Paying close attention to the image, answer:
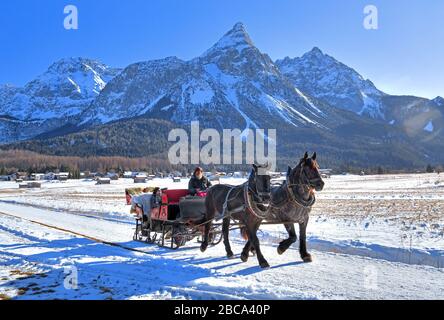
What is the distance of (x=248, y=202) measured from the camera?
10938 mm

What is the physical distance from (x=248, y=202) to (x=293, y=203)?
1.09 m

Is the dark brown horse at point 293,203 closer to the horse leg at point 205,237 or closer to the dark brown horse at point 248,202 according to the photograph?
the dark brown horse at point 248,202

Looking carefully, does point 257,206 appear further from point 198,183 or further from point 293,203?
point 198,183

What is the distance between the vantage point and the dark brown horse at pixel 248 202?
1079 centimetres

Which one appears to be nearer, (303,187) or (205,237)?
(303,187)

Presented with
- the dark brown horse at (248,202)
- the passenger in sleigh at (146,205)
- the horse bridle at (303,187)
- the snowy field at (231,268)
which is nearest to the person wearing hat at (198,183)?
the passenger in sleigh at (146,205)

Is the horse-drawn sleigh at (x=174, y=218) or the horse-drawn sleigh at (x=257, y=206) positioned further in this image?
the horse-drawn sleigh at (x=174, y=218)

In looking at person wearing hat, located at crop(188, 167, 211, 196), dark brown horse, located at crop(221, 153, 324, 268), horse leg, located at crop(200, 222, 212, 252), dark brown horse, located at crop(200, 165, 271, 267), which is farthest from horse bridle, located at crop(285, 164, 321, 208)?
person wearing hat, located at crop(188, 167, 211, 196)

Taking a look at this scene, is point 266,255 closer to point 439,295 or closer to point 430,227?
point 439,295

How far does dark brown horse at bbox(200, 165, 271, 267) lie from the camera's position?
10789mm

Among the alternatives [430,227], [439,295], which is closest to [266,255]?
[439,295]

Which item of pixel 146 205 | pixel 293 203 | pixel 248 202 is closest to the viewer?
pixel 293 203

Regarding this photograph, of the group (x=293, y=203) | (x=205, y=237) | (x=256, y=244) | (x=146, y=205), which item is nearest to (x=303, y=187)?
(x=293, y=203)

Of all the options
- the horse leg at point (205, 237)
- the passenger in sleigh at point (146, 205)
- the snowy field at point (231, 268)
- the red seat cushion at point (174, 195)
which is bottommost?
A: the snowy field at point (231, 268)
